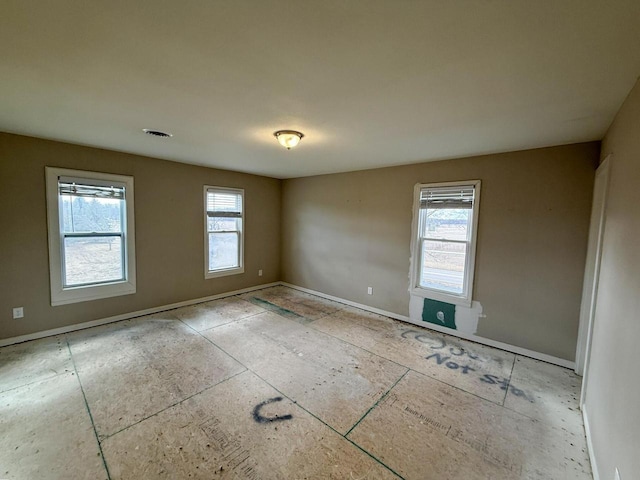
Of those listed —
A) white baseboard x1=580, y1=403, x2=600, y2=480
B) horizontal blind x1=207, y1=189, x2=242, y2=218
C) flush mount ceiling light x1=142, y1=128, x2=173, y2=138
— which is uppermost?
flush mount ceiling light x1=142, y1=128, x2=173, y2=138

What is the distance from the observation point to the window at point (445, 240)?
137 inches

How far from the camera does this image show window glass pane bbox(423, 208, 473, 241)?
3547mm

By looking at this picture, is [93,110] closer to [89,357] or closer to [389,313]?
[89,357]

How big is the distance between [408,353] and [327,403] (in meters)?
1.32

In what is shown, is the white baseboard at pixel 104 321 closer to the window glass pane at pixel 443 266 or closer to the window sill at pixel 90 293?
the window sill at pixel 90 293

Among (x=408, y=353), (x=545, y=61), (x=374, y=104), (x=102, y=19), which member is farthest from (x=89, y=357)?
(x=545, y=61)

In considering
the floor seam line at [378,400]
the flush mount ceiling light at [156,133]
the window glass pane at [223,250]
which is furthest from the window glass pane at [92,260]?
the floor seam line at [378,400]

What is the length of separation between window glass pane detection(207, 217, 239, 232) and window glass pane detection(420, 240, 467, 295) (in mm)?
3517

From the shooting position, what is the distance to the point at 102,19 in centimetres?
119

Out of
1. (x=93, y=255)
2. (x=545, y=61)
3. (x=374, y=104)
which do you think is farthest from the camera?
(x=93, y=255)

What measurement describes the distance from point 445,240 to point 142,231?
446 cm

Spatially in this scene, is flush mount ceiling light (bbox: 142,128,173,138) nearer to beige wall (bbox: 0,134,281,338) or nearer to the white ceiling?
the white ceiling

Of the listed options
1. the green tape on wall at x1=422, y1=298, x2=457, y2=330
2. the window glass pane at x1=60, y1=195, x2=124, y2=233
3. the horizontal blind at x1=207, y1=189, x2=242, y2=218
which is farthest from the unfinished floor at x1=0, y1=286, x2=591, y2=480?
the horizontal blind at x1=207, y1=189, x2=242, y2=218

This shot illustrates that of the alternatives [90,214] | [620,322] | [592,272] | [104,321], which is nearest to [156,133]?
[90,214]
